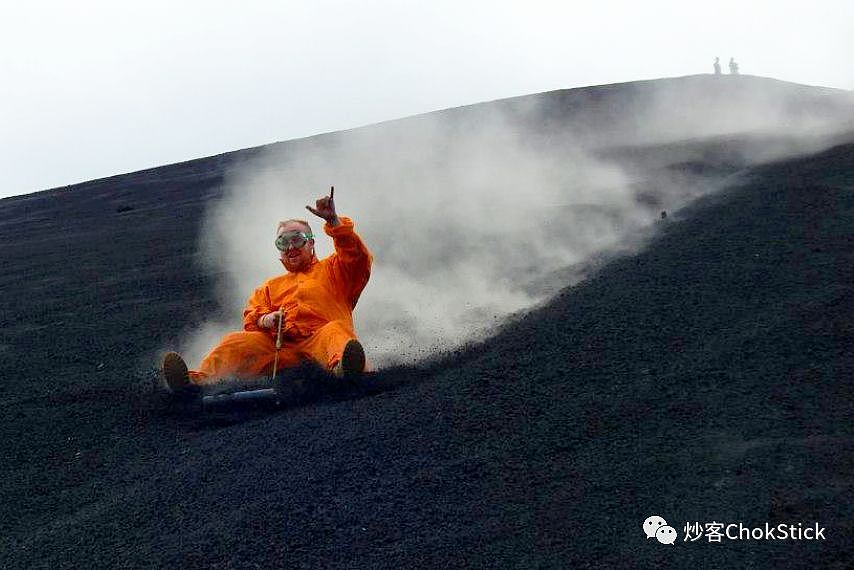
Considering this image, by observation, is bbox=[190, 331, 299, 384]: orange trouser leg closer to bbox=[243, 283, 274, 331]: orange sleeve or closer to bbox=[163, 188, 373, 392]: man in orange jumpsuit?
bbox=[163, 188, 373, 392]: man in orange jumpsuit

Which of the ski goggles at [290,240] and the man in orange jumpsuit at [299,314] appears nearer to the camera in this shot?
the man in orange jumpsuit at [299,314]

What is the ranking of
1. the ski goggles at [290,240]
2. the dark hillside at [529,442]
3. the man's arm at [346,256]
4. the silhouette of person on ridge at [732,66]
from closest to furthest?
the dark hillside at [529,442] < the man's arm at [346,256] < the ski goggles at [290,240] < the silhouette of person on ridge at [732,66]

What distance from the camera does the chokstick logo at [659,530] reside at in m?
3.02

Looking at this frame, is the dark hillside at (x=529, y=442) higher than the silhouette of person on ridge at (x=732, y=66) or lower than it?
lower

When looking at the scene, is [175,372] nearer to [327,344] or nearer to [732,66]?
[327,344]

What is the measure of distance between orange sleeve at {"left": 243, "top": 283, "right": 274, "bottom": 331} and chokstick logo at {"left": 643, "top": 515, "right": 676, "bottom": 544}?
11.2ft

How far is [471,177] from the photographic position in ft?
41.0

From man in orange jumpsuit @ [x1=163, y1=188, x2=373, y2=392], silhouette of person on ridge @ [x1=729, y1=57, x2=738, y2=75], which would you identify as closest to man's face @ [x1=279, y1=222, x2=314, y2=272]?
man in orange jumpsuit @ [x1=163, y1=188, x2=373, y2=392]

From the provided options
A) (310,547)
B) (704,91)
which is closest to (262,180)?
(704,91)

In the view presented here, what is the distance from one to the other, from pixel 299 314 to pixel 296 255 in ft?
1.86

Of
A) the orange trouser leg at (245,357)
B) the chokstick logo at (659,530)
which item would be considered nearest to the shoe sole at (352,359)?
the orange trouser leg at (245,357)

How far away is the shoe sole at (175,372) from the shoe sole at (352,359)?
1001mm

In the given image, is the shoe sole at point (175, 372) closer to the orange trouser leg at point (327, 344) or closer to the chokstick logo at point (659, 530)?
the orange trouser leg at point (327, 344)

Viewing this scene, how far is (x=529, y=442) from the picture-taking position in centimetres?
393
